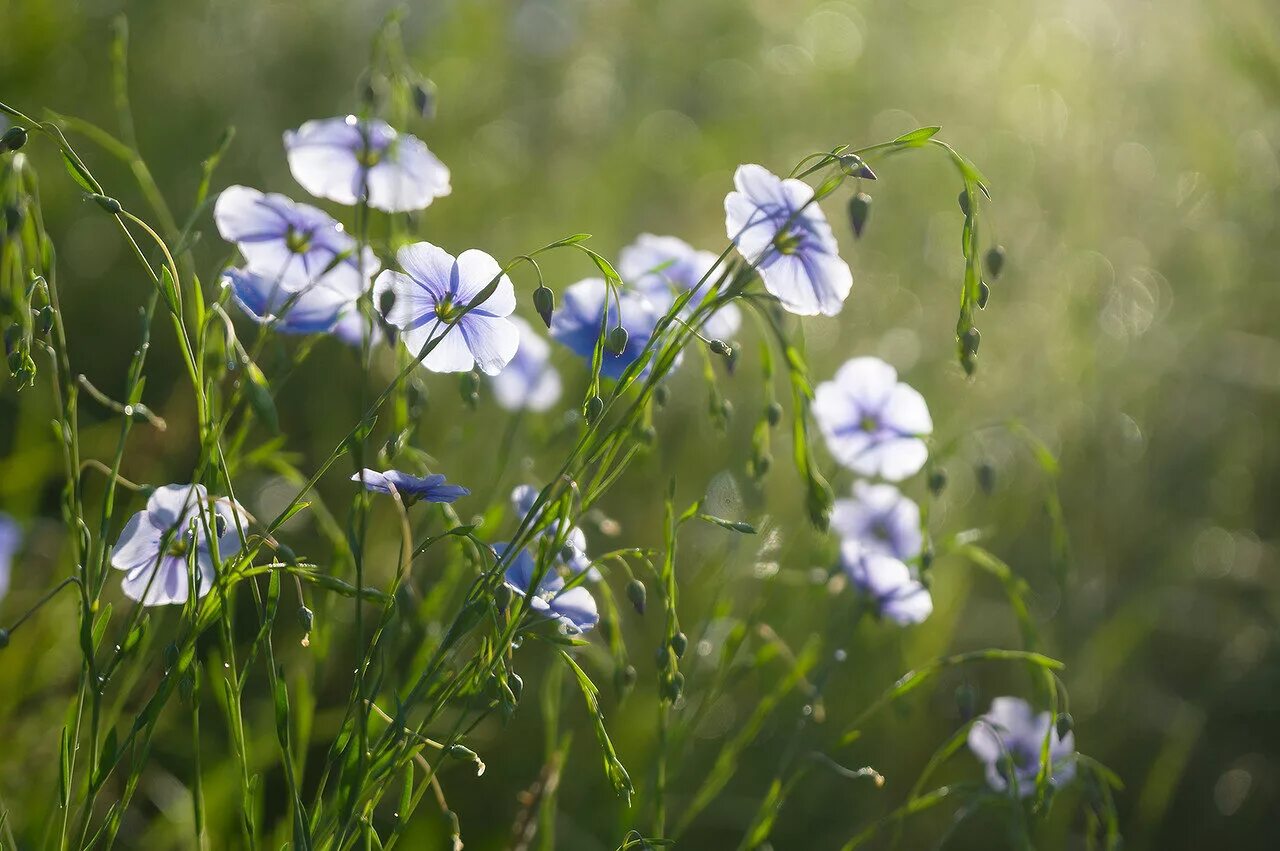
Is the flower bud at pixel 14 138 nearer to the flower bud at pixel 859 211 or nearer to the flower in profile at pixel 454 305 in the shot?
the flower in profile at pixel 454 305

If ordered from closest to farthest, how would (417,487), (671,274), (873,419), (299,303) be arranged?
1. (417,487)
2. (299,303)
3. (671,274)
4. (873,419)

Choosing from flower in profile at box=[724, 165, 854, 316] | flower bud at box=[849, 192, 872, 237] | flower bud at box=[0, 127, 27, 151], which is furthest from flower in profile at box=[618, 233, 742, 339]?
flower bud at box=[0, 127, 27, 151]

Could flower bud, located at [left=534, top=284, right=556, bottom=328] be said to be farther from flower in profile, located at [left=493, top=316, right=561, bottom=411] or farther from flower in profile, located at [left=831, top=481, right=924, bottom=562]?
flower in profile, located at [left=831, top=481, right=924, bottom=562]

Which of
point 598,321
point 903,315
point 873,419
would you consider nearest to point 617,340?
point 598,321

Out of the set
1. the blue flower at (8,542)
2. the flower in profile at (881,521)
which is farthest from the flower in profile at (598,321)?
the blue flower at (8,542)

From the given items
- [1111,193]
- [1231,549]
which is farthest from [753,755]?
[1111,193]

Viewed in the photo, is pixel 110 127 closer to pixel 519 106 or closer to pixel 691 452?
pixel 519 106

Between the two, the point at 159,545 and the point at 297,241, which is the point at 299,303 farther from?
the point at 159,545
